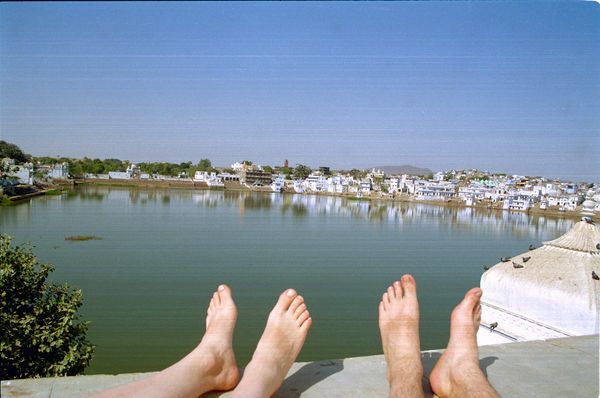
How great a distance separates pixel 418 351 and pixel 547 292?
0.69m

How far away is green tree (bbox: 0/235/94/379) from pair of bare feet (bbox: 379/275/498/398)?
108 cm

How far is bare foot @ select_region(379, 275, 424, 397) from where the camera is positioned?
976 mm

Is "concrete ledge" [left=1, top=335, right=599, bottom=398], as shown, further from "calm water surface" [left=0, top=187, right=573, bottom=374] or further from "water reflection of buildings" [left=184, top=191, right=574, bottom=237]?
"water reflection of buildings" [left=184, top=191, right=574, bottom=237]

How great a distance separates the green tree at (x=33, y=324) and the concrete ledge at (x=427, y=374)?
0.68 meters

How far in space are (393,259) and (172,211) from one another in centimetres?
1025

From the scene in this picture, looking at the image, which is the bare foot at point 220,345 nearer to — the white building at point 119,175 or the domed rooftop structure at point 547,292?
the domed rooftop structure at point 547,292

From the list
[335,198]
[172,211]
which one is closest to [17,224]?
[172,211]

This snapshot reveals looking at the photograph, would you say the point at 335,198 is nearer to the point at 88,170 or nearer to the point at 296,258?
the point at 88,170

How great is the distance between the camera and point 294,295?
116 centimetres

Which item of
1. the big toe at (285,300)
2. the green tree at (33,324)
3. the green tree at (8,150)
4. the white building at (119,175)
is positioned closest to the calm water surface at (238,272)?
the green tree at (33,324)

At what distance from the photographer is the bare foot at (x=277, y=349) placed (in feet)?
3.09

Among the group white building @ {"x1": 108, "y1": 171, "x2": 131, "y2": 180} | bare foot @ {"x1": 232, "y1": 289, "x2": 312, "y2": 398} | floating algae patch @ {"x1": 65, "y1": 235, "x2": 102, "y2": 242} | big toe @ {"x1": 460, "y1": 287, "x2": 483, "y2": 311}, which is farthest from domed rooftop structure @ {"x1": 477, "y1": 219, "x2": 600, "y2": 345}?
white building @ {"x1": 108, "y1": 171, "x2": 131, "y2": 180}

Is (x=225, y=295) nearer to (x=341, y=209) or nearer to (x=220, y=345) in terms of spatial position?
(x=220, y=345)

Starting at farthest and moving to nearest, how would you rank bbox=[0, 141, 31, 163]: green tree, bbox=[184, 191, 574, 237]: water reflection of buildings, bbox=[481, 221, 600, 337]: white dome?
bbox=[184, 191, 574, 237]: water reflection of buildings
bbox=[481, 221, 600, 337]: white dome
bbox=[0, 141, 31, 163]: green tree
